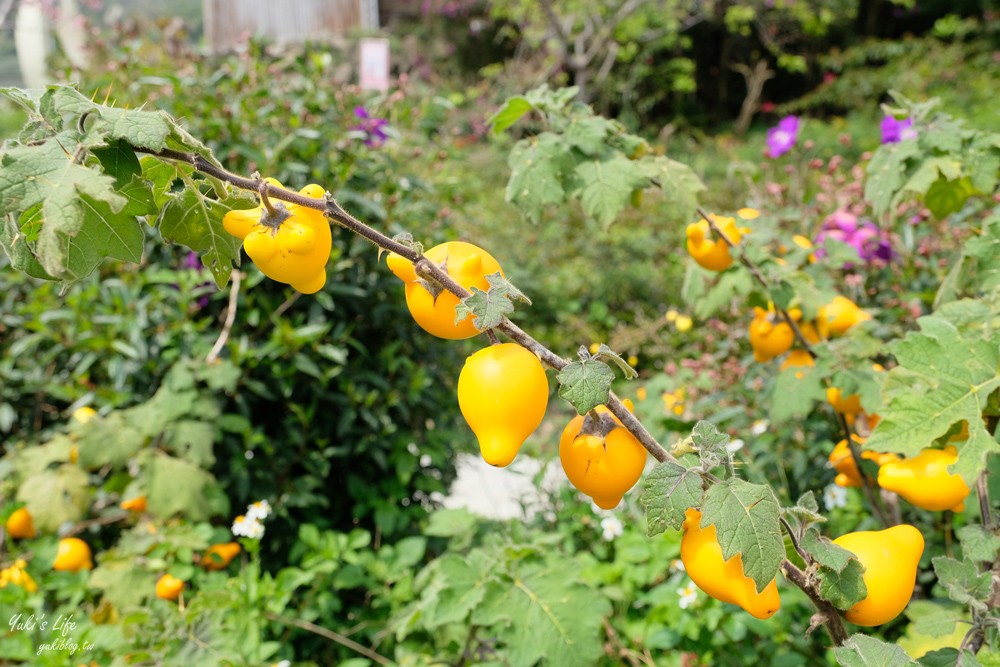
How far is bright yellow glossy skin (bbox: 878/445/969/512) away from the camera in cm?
81

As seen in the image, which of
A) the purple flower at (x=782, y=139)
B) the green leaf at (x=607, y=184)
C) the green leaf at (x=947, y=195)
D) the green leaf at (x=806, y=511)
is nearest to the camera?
the green leaf at (x=806, y=511)

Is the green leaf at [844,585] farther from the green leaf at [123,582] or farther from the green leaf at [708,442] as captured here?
the green leaf at [123,582]

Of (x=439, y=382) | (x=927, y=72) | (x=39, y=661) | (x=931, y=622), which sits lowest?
(x=927, y=72)

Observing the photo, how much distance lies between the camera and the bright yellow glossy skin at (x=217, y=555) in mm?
1688

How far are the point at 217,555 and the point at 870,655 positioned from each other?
4.87ft

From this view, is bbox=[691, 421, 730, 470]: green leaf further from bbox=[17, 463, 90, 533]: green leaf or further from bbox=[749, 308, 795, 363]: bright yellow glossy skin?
bbox=[17, 463, 90, 533]: green leaf

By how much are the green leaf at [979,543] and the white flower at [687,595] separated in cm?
79

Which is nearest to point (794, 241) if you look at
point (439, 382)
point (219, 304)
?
point (439, 382)

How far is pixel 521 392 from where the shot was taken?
62 cm

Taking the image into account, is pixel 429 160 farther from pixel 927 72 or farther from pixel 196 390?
pixel 927 72

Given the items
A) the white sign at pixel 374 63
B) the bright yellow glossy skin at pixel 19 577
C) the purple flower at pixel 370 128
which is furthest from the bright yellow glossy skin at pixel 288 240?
the white sign at pixel 374 63

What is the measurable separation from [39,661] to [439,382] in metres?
1.34

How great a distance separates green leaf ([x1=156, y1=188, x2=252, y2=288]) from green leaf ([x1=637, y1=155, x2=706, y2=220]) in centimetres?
78

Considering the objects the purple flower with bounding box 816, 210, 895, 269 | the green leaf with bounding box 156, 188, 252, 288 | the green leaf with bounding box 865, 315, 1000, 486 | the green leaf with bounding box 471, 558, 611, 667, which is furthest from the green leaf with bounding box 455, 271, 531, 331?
the purple flower with bounding box 816, 210, 895, 269
